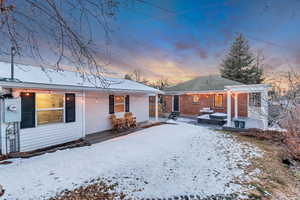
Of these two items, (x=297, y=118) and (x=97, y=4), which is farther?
(x=297, y=118)

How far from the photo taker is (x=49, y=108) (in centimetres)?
620

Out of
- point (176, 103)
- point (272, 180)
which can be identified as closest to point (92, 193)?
point (272, 180)

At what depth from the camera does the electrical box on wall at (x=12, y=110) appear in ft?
15.9

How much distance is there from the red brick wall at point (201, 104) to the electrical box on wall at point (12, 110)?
14010 millimetres

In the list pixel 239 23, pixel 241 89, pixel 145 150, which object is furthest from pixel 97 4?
pixel 241 89

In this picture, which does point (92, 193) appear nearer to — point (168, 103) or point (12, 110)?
point (12, 110)

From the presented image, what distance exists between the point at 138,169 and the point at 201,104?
12.4 meters

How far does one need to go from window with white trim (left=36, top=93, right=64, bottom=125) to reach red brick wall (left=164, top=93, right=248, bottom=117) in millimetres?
12436

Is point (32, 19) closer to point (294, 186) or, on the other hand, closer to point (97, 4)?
point (97, 4)

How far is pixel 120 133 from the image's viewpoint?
8445 millimetres

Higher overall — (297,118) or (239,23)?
(239,23)

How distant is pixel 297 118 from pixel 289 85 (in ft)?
3.75

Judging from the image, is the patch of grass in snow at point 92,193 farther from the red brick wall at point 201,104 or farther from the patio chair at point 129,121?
the red brick wall at point 201,104

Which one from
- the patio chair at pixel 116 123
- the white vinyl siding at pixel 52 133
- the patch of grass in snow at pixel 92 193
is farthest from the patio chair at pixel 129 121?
the patch of grass in snow at pixel 92 193
